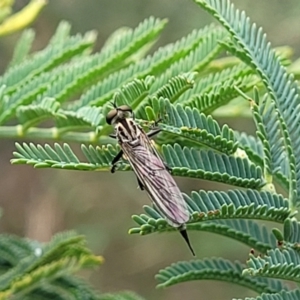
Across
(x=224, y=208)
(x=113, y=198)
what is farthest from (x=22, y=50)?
(x=113, y=198)

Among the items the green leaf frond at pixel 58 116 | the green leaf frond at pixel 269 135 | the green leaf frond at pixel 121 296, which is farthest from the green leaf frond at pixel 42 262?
the green leaf frond at pixel 269 135

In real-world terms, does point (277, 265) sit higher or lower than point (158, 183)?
lower

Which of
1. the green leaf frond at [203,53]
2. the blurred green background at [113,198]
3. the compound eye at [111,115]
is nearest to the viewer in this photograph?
the compound eye at [111,115]

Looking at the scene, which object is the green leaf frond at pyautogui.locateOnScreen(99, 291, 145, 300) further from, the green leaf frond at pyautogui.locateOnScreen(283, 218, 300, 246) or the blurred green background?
the blurred green background

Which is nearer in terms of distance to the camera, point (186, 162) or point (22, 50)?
point (186, 162)

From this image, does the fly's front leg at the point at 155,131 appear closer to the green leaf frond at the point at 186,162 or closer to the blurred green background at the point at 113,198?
the green leaf frond at the point at 186,162

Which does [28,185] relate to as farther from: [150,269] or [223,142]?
[223,142]

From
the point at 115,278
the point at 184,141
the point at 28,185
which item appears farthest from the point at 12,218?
the point at 184,141

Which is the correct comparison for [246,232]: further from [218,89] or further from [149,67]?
[149,67]
